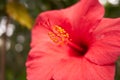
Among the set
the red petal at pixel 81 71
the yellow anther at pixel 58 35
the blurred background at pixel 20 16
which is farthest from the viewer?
the blurred background at pixel 20 16

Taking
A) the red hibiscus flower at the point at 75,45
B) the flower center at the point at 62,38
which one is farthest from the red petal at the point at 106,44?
the flower center at the point at 62,38

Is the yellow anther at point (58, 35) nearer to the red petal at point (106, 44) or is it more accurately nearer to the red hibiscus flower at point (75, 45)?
the red hibiscus flower at point (75, 45)

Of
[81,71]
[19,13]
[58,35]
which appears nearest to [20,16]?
[19,13]

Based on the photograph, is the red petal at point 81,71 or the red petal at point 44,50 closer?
the red petal at point 81,71

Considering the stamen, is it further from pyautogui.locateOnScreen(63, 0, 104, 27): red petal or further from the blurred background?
the blurred background

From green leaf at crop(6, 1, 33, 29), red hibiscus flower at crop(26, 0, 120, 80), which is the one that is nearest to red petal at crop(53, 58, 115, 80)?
red hibiscus flower at crop(26, 0, 120, 80)

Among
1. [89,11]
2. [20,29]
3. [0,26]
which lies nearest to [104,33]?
[89,11]

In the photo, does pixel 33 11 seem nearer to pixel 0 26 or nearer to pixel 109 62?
pixel 0 26

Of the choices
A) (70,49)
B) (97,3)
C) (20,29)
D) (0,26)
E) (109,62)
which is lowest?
(20,29)
